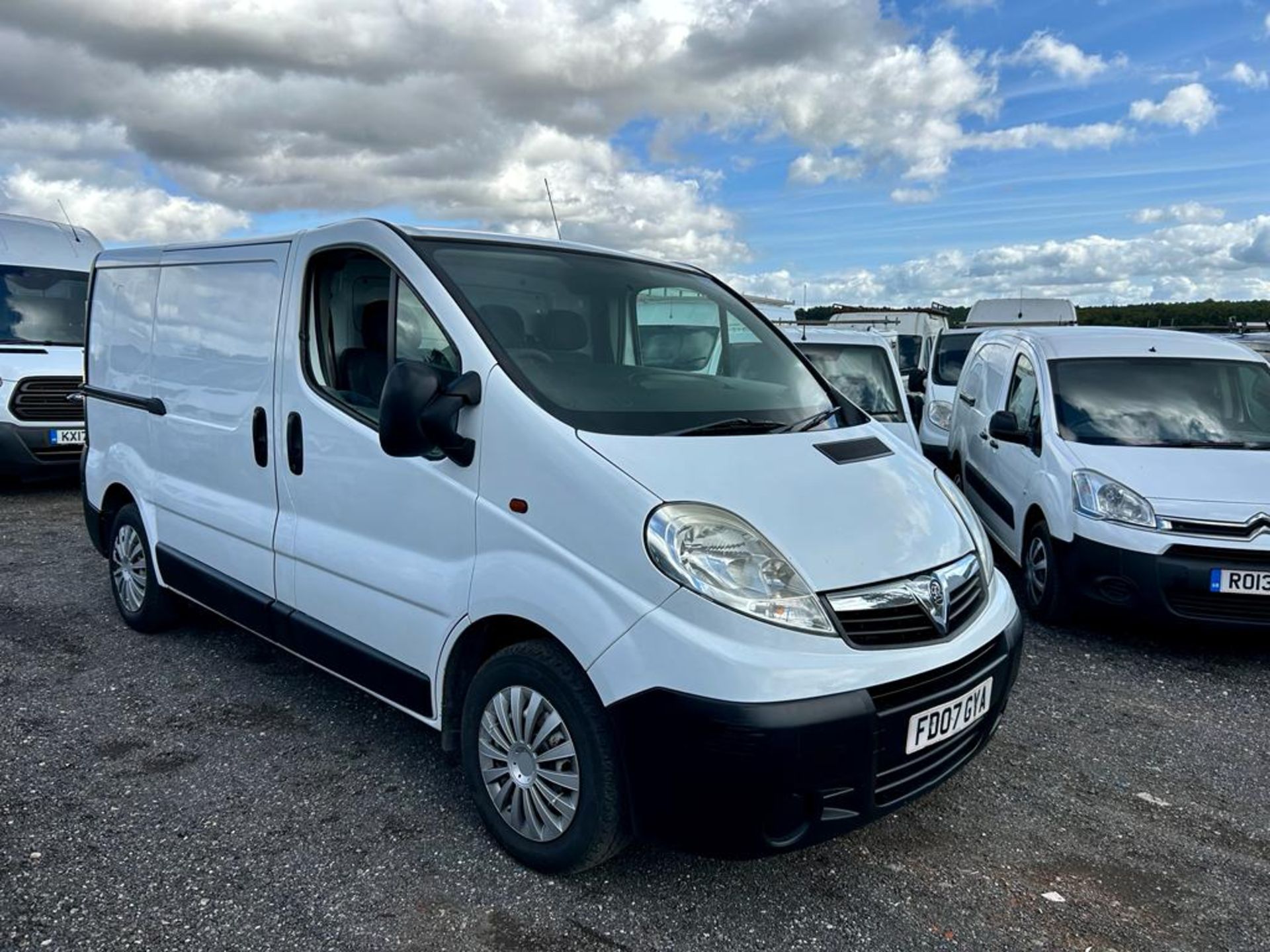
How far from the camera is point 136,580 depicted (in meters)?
4.98

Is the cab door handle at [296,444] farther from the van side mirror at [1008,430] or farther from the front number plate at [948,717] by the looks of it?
the van side mirror at [1008,430]

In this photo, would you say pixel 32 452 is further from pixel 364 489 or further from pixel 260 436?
pixel 364 489

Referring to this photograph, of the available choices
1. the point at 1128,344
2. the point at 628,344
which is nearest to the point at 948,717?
the point at 628,344

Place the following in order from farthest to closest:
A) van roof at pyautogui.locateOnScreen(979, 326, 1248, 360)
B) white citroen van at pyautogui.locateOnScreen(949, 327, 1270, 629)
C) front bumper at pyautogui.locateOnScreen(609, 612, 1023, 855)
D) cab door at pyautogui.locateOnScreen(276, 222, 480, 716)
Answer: van roof at pyautogui.locateOnScreen(979, 326, 1248, 360) < white citroen van at pyautogui.locateOnScreen(949, 327, 1270, 629) < cab door at pyautogui.locateOnScreen(276, 222, 480, 716) < front bumper at pyautogui.locateOnScreen(609, 612, 1023, 855)

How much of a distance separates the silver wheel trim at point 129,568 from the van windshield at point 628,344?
278 cm

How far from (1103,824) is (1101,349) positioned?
385 cm

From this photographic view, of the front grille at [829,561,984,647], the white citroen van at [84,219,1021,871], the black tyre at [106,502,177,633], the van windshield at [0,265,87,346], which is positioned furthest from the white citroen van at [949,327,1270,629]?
the van windshield at [0,265,87,346]

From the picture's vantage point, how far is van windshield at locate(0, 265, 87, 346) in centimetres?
933

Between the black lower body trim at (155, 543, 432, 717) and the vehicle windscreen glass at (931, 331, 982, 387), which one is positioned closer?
the black lower body trim at (155, 543, 432, 717)

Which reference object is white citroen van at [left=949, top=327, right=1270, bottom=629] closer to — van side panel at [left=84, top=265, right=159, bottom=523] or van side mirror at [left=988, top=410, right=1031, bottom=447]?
van side mirror at [left=988, top=410, right=1031, bottom=447]

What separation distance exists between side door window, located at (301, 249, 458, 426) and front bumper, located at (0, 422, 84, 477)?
267 inches

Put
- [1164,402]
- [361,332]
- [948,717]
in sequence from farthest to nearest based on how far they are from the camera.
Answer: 1. [1164,402]
2. [361,332]
3. [948,717]

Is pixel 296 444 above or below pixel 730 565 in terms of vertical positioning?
above

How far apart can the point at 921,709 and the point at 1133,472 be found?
3217 mm
